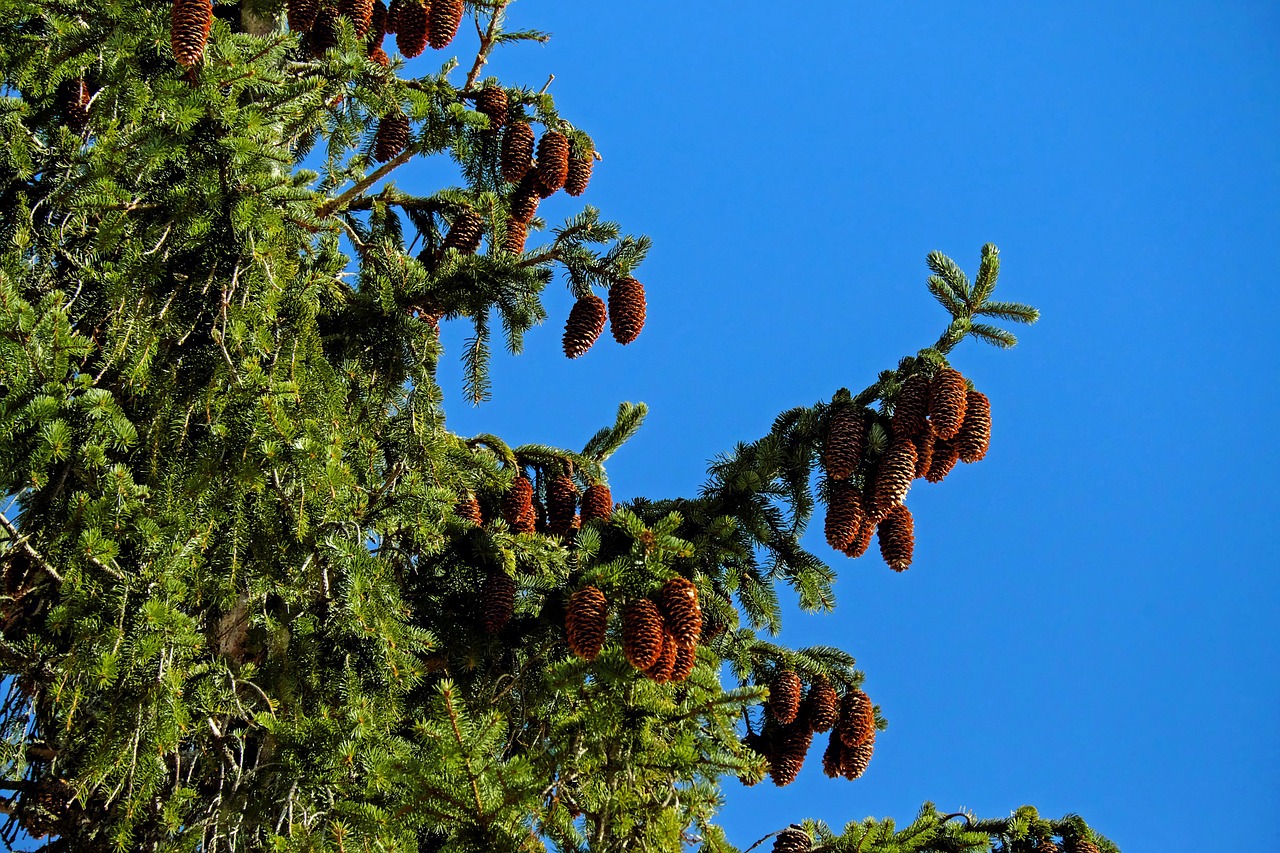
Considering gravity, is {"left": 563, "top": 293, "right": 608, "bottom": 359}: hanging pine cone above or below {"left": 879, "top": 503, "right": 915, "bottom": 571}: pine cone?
above

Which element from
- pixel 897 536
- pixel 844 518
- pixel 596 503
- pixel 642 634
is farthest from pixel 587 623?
pixel 897 536

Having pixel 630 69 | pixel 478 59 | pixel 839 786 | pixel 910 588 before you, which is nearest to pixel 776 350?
pixel 910 588

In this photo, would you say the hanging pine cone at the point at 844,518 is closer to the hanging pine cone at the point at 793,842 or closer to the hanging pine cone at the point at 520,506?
the hanging pine cone at the point at 793,842

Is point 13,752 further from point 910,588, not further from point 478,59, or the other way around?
point 910,588

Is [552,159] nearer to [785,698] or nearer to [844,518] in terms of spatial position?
[844,518]

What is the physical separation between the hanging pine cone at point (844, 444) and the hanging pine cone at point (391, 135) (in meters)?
2.15

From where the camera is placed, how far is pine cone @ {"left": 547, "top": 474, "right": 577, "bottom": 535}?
5.59 meters

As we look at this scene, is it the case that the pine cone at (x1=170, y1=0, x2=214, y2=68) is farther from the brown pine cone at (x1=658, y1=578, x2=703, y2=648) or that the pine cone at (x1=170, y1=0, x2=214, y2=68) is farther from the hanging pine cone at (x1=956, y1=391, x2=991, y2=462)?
the hanging pine cone at (x1=956, y1=391, x2=991, y2=462)

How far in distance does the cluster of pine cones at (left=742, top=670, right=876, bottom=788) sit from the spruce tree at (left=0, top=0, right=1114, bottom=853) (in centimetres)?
2

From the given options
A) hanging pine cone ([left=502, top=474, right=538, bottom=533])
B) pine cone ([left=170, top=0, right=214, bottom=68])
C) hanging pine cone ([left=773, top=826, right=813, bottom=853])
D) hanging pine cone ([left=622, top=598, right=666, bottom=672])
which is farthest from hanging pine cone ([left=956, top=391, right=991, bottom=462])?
pine cone ([left=170, top=0, right=214, bottom=68])

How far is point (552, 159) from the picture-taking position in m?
5.61

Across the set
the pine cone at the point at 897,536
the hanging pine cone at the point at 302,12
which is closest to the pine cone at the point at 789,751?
the pine cone at the point at 897,536

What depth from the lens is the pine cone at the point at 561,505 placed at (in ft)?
18.3

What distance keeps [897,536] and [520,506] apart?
4.73 feet
